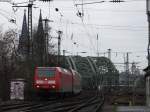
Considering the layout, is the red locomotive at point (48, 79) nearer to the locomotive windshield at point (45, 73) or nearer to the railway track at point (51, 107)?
the locomotive windshield at point (45, 73)

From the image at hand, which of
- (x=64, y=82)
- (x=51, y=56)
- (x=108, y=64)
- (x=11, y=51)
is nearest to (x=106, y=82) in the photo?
(x=108, y=64)

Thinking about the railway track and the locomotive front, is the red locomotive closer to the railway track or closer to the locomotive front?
the locomotive front

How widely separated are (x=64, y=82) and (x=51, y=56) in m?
30.0

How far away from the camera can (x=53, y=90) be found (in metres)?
48.8

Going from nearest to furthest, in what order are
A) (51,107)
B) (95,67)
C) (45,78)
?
(51,107)
(45,78)
(95,67)

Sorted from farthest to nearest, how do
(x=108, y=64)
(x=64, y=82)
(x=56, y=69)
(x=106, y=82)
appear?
(x=108, y=64) < (x=106, y=82) < (x=64, y=82) < (x=56, y=69)

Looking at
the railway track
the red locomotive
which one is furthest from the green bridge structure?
the railway track

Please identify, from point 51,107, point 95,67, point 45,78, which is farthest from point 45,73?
point 95,67

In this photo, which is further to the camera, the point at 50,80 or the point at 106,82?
the point at 106,82

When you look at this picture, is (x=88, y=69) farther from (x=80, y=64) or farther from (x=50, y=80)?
(x=50, y=80)

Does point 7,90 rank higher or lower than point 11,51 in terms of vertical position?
lower

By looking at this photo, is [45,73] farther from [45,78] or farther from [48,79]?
[48,79]

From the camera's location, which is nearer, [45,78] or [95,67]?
[45,78]

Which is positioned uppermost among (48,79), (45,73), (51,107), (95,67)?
(95,67)
